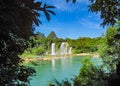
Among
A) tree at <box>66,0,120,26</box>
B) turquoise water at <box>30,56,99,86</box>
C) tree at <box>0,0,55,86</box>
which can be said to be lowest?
turquoise water at <box>30,56,99,86</box>

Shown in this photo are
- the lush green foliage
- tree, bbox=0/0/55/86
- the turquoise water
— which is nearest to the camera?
tree, bbox=0/0/55/86

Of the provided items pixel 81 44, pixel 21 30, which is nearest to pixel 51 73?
pixel 21 30

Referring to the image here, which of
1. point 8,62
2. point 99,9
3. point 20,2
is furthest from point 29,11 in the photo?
point 99,9

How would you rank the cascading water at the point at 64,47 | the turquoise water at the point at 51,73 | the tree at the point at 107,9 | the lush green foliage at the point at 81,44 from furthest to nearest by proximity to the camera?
the cascading water at the point at 64,47, the lush green foliage at the point at 81,44, the turquoise water at the point at 51,73, the tree at the point at 107,9

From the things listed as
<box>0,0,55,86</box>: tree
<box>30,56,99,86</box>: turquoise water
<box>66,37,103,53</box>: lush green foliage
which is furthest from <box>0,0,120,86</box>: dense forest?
<box>66,37,103,53</box>: lush green foliage

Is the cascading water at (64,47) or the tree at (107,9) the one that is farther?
the cascading water at (64,47)

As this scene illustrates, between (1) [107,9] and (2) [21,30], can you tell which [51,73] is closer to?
(1) [107,9]

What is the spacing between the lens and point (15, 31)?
154 cm

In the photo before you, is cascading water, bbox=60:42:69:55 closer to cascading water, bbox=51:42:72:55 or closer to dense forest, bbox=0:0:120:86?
cascading water, bbox=51:42:72:55

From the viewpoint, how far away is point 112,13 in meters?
3.29

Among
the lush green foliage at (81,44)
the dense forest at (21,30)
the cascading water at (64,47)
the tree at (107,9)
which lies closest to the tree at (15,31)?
the dense forest at (21,30)

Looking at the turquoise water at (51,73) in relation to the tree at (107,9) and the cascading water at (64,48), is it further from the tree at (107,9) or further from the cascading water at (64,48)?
the cascading water at (64,48)

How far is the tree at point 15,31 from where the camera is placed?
125 cm

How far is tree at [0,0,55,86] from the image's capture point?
1251 millimetres
